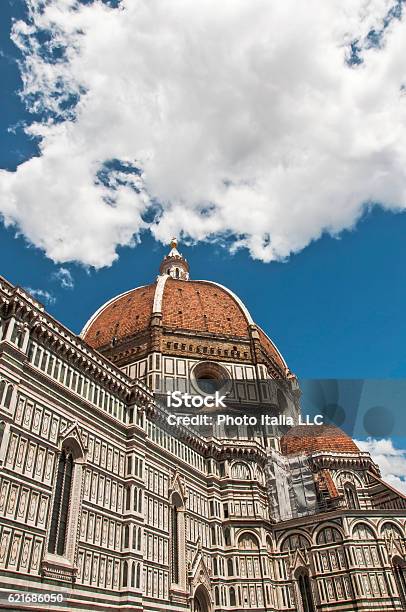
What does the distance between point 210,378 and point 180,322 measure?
7065mm

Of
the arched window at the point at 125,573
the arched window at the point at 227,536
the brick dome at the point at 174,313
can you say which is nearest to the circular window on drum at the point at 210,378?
the brick dome at the point at 174,313

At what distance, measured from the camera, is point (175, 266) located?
71062 mm

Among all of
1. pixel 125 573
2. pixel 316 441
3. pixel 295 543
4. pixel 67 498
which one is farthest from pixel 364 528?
pixel 67 498

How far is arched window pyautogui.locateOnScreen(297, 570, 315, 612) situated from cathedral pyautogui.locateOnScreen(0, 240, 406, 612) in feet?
0.30

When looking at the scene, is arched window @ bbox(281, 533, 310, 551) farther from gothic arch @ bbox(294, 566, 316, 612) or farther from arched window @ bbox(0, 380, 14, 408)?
arched window @ bbox(0, 380, 14, 408)

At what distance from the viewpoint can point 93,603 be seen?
23.8m

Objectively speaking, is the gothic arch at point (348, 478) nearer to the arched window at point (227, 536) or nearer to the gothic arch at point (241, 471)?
the gothic arch at point (241, 471)

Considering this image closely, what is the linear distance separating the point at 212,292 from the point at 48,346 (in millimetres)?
35236

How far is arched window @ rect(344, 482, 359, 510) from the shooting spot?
4242 cm

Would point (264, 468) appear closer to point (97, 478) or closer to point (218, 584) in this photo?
point (218, 584)

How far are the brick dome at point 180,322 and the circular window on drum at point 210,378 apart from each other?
1492 millimetres

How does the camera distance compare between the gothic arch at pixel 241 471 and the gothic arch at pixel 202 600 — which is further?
the gothic arch at pixel 241 471

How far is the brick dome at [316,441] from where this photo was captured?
45.5m

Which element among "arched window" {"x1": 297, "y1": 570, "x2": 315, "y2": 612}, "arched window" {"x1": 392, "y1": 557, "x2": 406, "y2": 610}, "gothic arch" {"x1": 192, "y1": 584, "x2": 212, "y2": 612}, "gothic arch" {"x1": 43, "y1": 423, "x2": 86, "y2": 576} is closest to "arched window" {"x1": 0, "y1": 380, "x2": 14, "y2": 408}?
"gothic arch" {"x1": 43, "y1": 423, "x2": 86, "y2": 576}
